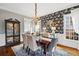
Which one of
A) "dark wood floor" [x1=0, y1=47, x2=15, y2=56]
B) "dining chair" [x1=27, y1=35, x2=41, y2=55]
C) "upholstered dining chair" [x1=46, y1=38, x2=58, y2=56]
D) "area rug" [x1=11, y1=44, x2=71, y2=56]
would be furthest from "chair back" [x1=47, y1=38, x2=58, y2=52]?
"dark wood floor" [x1=0, y1=47, x2=15, y2=56]

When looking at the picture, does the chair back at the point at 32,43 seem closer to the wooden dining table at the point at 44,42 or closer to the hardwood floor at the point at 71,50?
the wooden dining table at the point at 44,42

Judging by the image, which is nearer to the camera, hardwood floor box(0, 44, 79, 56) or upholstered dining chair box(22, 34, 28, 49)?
hardwood floor box(0, 44, 79, 56)

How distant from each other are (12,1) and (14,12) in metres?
0.24

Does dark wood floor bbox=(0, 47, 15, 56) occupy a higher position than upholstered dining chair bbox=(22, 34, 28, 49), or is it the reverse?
upholstered dining chair bbox=(22, 34, 28, 49)

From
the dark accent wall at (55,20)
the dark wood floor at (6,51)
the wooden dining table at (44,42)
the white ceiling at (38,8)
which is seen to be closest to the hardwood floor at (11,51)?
the dark wood floor at (6,51)

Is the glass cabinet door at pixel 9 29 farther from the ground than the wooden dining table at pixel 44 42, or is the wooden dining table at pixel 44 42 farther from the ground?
the glass cabinet door at pixel 9 29

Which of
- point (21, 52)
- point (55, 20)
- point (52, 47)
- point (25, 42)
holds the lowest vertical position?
point (21, 52)

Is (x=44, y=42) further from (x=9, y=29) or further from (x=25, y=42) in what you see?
(x=9, y=29)

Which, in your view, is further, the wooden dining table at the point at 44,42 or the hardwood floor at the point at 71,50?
the wooden dining table at the point at 44,42

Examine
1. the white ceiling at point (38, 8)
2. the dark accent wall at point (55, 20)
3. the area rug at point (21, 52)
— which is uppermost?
the white ceiling at point (38, 8)

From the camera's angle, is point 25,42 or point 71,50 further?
point 25,42

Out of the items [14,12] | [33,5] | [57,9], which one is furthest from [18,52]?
[57,9]

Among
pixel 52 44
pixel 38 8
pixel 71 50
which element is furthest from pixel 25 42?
pixel 71 50

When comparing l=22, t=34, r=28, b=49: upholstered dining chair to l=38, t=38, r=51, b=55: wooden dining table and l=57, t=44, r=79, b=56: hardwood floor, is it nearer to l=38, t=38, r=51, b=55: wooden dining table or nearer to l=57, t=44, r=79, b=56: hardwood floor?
l=38, t=38, r=51, b=55: wooden dining table
